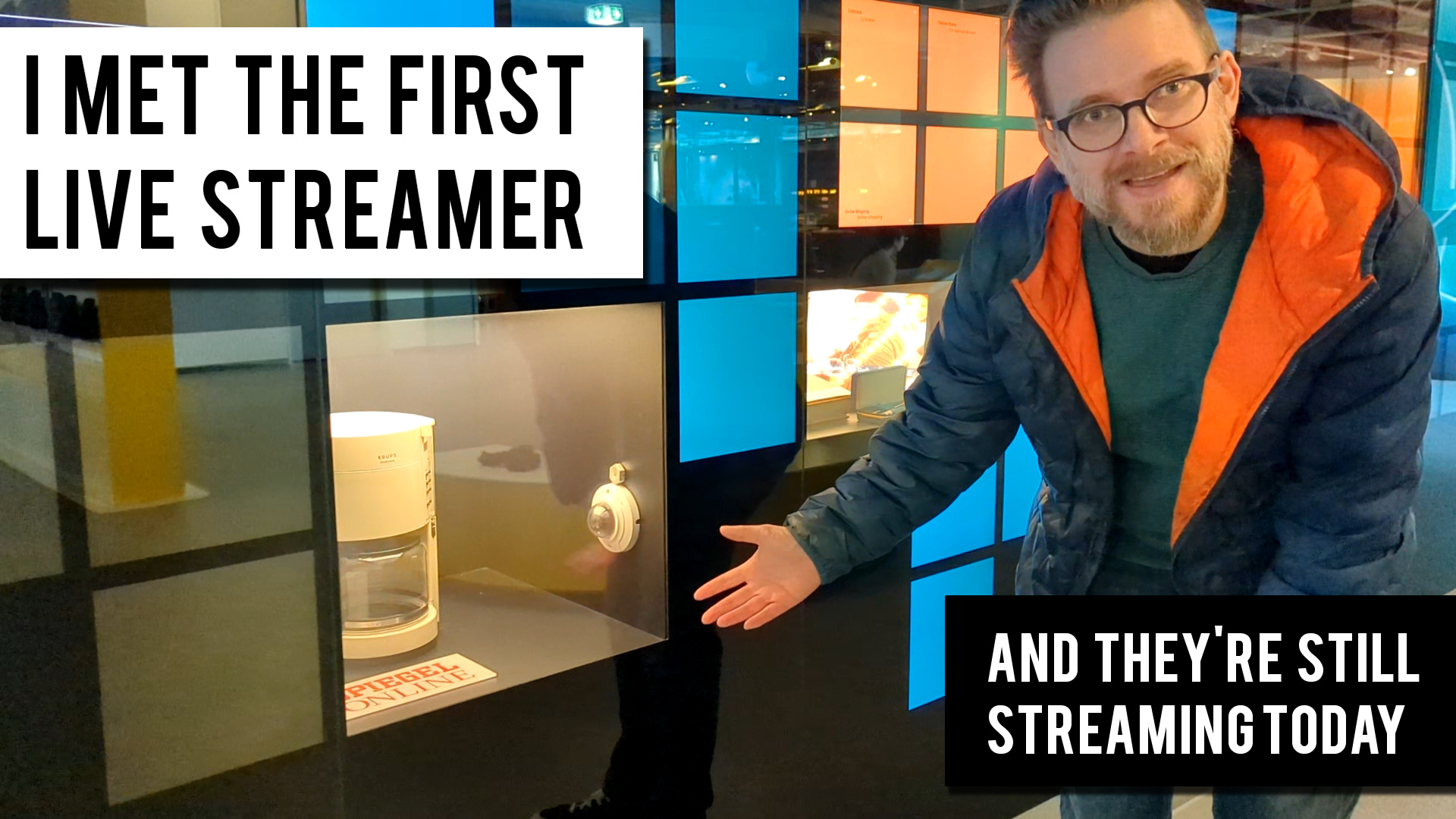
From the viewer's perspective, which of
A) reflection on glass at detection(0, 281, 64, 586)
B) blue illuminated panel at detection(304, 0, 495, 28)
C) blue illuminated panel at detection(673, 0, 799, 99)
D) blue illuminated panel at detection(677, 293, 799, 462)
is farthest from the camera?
blue illuminated panel at detection(677, 293, 799, 462)

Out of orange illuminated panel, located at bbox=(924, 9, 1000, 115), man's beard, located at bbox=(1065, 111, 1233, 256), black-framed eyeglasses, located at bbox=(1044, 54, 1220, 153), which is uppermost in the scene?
orange illuminated panel, located at bbox=(924, 9, 1000, 115)

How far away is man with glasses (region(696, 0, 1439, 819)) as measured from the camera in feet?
4.91

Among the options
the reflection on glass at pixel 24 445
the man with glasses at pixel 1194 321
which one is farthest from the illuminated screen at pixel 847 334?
the reflection on glass at pixel 24 445

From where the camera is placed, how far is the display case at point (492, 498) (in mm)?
1737

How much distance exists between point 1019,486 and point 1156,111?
60cm

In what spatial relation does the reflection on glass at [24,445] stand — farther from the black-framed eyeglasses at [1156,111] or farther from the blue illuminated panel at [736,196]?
the black-framed eyeglasses at [1156,111]

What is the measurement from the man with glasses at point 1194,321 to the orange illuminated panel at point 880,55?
0.71ft

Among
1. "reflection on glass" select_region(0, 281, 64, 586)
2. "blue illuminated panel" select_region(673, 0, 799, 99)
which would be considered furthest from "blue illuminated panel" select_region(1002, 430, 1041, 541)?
"reflection on glass" select_region(0, 281, 64, 586)

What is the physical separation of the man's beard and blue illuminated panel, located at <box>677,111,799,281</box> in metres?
0.46

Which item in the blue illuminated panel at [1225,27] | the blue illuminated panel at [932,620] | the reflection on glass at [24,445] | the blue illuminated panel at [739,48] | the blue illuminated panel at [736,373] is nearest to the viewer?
the reflection on glass at [24,445]

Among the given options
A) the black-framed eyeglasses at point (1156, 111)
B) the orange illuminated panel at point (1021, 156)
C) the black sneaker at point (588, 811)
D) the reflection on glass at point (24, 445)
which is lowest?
the black sneaker at point (588, 811)

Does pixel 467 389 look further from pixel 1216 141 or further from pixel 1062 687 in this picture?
pixel 1216 141

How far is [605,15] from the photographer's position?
5.27 feet

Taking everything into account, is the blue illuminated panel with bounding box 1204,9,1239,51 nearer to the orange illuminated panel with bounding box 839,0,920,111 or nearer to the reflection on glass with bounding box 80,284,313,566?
the orange illuminated panel with bounding box 839,0,920,111
